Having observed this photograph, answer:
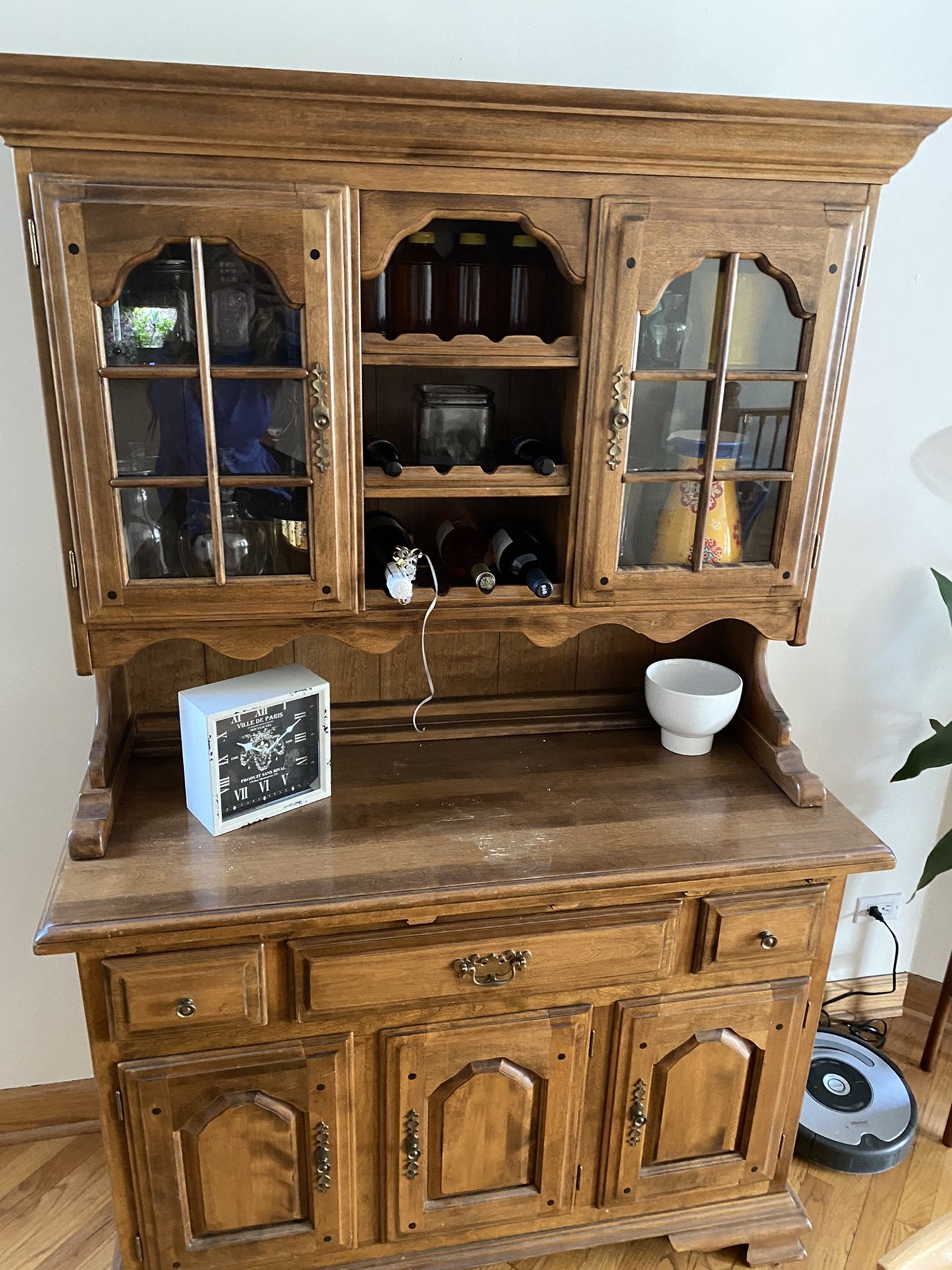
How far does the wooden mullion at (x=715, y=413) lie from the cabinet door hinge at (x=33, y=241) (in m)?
0.93

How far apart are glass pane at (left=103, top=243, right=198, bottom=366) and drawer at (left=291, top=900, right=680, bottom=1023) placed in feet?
2.71

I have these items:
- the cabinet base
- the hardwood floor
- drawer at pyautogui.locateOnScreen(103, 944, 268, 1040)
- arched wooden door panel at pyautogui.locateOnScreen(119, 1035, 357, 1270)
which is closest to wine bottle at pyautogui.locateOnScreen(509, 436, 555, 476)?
drawer at pyautogui.locateOnScreen(103, 944, 268, 1040)

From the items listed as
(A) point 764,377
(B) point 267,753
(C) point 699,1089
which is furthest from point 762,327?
(C) point 699,1089

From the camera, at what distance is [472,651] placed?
72.0 inches

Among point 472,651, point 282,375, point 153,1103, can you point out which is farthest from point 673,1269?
point 282,375

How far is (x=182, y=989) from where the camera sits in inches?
53.9

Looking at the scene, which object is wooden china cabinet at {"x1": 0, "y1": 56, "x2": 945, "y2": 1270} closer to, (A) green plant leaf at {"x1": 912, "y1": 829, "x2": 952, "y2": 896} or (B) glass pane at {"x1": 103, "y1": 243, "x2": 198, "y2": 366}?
(B) glass pane at {"x1": 103, "y1": 243, "x2": 198, "y2": 366}

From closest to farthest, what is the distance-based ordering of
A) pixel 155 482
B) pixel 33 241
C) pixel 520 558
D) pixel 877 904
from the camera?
1. pixel 33 241
2. pixel 155 482
3. pixel 520 558
4. pixel 877 904

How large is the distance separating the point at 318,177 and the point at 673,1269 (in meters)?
1.86

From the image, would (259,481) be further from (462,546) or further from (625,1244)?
(625,1244)

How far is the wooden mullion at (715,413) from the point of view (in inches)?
56.3

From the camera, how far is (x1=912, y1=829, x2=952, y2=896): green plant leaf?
6.17 ft

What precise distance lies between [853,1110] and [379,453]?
64.4 inches

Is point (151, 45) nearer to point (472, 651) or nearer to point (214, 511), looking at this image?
point (214, 511)
